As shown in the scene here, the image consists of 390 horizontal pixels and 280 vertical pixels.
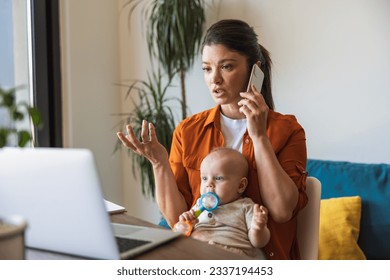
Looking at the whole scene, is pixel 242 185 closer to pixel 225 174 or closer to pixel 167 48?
pixel 225 174

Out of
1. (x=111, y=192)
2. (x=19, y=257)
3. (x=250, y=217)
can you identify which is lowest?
(x=111, y=192)

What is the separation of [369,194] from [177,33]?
1.23 m

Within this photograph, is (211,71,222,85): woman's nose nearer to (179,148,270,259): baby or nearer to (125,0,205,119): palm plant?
(179,148,270,259): baby

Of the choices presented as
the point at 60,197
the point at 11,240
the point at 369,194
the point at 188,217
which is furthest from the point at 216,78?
the point at 369,194

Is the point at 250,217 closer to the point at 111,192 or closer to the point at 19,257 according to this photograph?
the point at 19,257

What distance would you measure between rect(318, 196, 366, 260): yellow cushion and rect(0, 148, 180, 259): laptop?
131 cm

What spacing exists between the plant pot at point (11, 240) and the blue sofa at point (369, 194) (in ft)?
5.12

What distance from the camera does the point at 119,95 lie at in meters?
3.02

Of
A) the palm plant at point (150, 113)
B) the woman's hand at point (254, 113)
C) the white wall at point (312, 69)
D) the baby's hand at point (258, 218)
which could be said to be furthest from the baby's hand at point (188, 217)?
the palm plant at point (150, 113)

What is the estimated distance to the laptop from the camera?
710 mm

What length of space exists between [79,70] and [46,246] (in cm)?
202

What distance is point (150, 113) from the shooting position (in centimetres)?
269

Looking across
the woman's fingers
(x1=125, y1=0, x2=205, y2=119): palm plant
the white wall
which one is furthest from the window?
the woman's fingers

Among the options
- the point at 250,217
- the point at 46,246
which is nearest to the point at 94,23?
the point at 250,217
